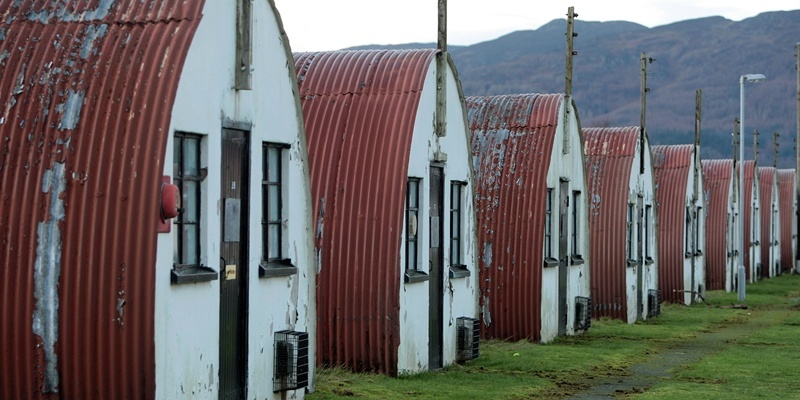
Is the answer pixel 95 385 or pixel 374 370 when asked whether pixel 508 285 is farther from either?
pixel 95 385

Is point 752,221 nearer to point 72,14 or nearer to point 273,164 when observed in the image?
point 273,164

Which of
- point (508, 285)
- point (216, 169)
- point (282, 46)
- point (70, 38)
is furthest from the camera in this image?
point (508, 285)

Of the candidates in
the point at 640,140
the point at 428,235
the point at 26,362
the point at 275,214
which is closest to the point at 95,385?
the point at 26,362

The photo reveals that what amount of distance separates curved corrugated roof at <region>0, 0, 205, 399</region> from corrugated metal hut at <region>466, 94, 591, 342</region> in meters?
13.7

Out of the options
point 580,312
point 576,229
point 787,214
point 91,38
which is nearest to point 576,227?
point 576,229

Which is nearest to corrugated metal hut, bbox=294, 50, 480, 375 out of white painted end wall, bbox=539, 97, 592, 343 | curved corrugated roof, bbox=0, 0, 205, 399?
white painted end wall, bbox=539, 97, 592, 343

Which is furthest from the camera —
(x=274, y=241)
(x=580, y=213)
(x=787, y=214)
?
(x=787, y=214)

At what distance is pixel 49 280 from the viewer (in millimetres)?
10242

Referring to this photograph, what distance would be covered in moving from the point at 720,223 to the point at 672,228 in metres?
7.50

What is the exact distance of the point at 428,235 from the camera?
18562 millimetres

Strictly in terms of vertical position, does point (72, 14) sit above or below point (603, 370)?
above

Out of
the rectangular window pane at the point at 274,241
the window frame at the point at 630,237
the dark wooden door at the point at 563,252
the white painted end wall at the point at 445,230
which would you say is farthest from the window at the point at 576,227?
the rectangular window pane at the point at 274,241

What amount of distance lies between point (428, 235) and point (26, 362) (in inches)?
347

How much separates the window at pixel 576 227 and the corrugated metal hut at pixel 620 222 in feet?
11.0
